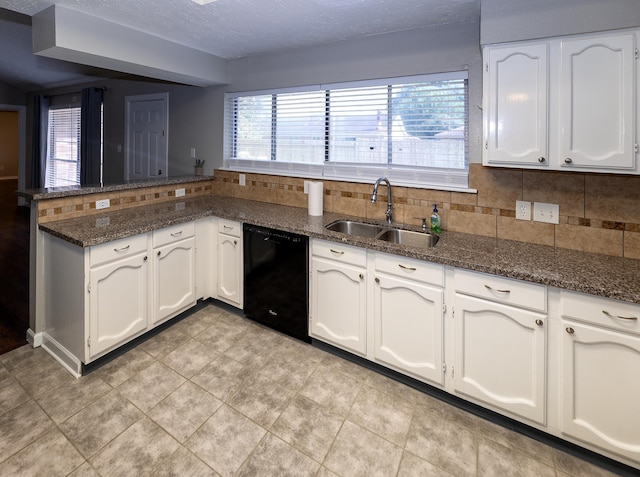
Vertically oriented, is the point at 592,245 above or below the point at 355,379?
above

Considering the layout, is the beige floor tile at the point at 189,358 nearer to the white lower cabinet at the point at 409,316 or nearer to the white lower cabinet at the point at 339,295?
the white lower cabinet at the point at 339,295

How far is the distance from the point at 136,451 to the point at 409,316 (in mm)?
1555

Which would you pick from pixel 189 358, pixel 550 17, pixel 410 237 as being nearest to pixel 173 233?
pixel 189 358

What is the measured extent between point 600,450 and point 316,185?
Result: 7.48 feet

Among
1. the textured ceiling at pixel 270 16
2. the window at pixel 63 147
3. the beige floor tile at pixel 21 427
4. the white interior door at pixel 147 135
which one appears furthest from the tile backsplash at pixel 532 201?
the window at pixel 63 147

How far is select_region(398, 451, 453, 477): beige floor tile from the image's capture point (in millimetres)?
1604

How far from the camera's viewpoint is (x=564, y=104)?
1773 mm

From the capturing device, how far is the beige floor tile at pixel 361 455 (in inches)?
63.9

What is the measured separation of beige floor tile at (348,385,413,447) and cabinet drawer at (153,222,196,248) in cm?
173

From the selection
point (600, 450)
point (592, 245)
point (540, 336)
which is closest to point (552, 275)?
point (540, 336)

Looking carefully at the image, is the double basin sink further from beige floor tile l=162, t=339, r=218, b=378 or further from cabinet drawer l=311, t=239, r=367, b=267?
beige floor tile l=162, t=339, r=218, b=378

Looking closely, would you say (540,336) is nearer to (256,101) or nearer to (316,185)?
(316,185)

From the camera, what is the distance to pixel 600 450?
5.35 ft

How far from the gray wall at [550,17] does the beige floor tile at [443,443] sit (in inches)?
81.1
